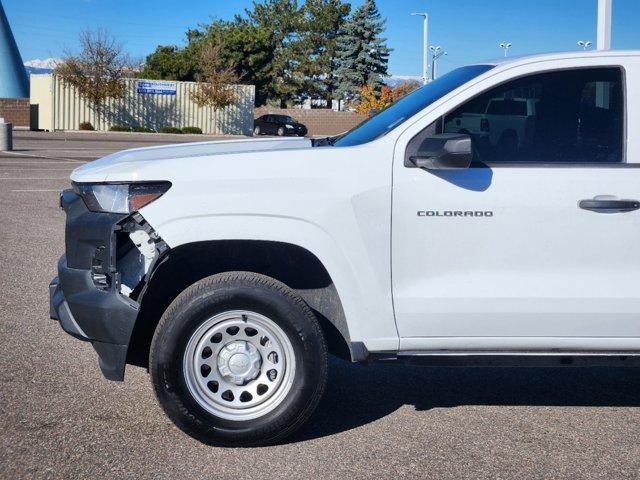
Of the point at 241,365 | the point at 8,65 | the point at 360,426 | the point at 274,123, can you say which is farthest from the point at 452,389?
the point at 8,65

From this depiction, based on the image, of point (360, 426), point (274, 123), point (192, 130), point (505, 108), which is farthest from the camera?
point (274, 123)

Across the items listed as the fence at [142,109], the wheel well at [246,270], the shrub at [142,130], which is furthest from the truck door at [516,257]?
the fence at [142,109]

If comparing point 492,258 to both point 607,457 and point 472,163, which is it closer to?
point 472,163

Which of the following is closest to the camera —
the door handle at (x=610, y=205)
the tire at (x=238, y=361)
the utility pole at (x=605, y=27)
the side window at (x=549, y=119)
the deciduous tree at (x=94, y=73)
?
the tire at (x=238, y=361)

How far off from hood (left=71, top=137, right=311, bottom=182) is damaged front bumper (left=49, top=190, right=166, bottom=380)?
0.66 feet

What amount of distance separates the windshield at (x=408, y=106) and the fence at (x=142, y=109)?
5875 centimetres

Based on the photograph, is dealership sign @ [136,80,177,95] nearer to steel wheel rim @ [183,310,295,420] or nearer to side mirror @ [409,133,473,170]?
steel wheel rim @ [183,310,295,420]

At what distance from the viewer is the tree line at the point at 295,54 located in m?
79.9

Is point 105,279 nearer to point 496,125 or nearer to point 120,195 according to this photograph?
point 120,195

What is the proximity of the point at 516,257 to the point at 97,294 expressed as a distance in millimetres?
2186

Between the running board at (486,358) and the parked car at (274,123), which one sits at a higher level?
the parked car at (274,123)

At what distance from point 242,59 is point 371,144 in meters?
81.7

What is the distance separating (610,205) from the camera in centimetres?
498

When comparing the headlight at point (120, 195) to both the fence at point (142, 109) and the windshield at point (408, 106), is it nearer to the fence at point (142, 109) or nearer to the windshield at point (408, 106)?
the windshield at point (408, 106)
